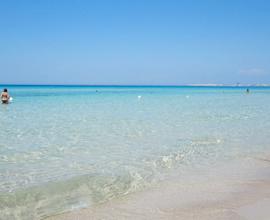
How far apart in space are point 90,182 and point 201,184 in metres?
1.99

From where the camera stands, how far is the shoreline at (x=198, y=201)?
14.2ft

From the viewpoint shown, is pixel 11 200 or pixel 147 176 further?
pixel 147 176

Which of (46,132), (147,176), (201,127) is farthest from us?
(201,127)

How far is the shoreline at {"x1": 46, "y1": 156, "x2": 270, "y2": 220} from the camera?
4.34m

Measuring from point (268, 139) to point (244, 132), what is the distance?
5.00 feet

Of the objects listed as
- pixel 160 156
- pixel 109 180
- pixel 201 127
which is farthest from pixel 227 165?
pixel 201 127

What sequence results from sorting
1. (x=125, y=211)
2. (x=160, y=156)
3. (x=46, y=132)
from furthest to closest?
A: (x=46, y=132)
(x=160, y=156)
(x=125, y=211)

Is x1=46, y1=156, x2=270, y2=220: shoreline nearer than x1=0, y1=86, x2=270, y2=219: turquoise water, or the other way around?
x1=46, y1=156, x2=270, y2=220: shoreline

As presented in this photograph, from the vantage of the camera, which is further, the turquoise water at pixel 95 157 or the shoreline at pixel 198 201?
the turquoise water at pixel 95 157

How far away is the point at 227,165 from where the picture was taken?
7.30 metres

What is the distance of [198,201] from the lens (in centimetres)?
489

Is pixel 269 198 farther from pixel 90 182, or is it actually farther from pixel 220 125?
pixel 220 125

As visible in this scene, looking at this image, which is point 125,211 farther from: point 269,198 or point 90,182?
point 269,198

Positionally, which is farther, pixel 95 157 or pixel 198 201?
pixel 95 157
